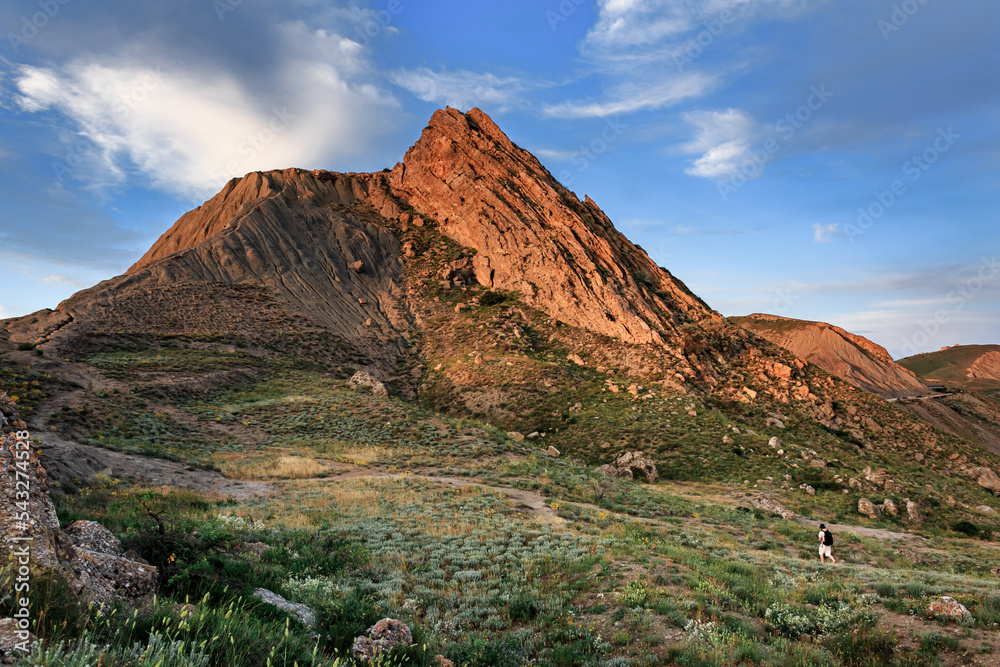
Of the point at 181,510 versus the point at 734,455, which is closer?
the point at 181,510

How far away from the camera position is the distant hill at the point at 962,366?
130 meters

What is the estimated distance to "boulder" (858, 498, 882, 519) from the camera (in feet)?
76.3

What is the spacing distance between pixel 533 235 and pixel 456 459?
1406 inches

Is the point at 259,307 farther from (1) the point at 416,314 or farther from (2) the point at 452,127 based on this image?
(2) the point at 452,127

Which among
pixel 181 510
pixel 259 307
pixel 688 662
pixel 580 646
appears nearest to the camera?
pixel 688 662

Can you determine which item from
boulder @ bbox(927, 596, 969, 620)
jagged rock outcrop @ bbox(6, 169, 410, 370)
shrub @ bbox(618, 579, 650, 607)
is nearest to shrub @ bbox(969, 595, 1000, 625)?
boulder @ bbox(927, 596, 969, 620)

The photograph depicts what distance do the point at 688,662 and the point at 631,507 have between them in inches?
533

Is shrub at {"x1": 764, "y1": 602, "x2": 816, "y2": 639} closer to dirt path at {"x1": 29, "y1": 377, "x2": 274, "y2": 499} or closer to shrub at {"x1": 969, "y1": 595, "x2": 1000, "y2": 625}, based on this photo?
shrub at {"x1": 969, "y1": 595, "x2": 1000, "y2": 625}

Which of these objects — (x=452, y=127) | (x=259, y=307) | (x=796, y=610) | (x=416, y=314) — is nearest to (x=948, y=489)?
(x=796, y=610)

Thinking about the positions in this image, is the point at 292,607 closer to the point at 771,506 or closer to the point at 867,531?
the point at 771,506

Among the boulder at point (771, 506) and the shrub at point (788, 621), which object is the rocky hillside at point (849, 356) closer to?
the boulder at point (771, 506)

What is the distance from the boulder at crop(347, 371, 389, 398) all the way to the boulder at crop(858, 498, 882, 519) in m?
32.8

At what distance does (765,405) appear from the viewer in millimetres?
37594

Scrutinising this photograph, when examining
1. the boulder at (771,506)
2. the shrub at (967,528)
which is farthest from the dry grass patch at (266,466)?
the shrub at (967,528)
